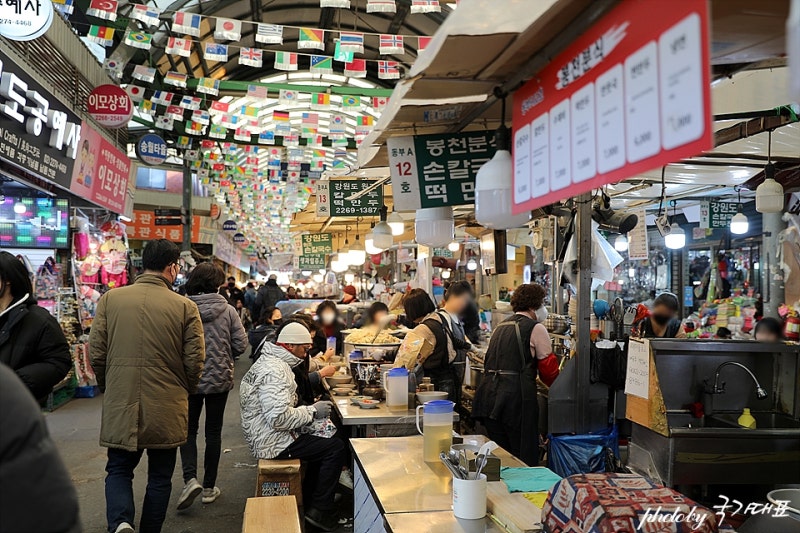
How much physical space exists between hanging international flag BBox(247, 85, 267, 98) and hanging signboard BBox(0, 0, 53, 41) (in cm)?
509

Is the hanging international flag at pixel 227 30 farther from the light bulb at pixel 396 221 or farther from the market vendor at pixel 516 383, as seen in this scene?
the market vendor at pixel 516 383

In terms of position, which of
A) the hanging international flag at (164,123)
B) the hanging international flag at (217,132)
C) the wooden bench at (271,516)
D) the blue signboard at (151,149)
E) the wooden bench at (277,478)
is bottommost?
the wooden bench at (277,478)

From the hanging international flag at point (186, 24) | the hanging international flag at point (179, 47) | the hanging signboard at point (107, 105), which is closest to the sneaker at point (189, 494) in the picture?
the hanging international flag at point (186, 24)

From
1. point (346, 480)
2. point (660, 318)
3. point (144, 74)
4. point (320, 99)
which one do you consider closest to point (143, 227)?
point (144, 74)

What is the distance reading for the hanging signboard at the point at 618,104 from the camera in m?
1.59

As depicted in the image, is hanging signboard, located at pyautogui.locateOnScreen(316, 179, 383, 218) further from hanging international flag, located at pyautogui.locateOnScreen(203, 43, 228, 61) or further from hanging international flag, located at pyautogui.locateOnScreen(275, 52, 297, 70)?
hanging international flag, located at pyautogui.locateOnScreen(203, 43, 228, 61)

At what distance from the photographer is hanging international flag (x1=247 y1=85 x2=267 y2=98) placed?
11578 mm

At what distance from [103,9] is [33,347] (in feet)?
18.4

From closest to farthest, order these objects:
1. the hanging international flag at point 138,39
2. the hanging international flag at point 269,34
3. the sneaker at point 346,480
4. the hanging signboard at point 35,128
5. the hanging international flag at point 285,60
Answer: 1. the sneaker at point 346,480
2. the hanging signboard at point 35,128
3. the hanging international flag at point 269,34
4. the hanging international flag at point 138,39
5. the hanging international flag at point 285,60

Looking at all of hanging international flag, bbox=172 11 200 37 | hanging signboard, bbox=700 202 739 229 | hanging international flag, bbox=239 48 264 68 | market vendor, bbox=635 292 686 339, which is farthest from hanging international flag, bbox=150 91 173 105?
hanging signboard, bbox=700 202 739 229

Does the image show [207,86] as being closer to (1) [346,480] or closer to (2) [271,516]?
(1) [346,480]

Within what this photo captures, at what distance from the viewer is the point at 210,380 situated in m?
6.00

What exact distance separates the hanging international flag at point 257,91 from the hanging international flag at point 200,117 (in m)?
1.71

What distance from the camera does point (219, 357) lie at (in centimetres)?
608
